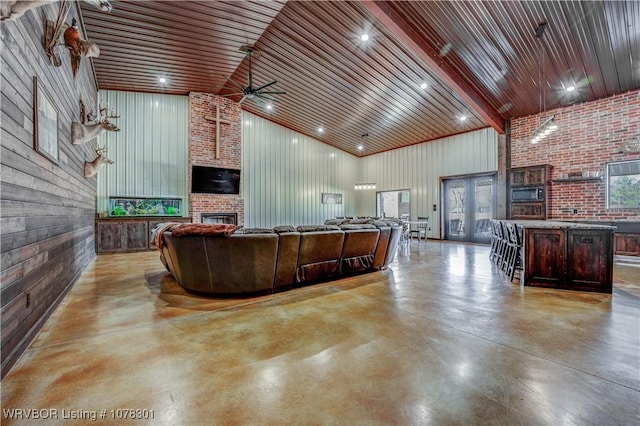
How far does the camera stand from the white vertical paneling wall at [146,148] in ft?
22.9

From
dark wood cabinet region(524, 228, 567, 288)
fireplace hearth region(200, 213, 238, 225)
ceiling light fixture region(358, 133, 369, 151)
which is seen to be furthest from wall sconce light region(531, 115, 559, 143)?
fireplace hearth region(200, 213, 238, 225)

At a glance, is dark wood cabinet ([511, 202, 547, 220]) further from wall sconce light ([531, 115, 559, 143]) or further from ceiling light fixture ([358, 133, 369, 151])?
ceiling light fixture ([358, 133, 369, 151])

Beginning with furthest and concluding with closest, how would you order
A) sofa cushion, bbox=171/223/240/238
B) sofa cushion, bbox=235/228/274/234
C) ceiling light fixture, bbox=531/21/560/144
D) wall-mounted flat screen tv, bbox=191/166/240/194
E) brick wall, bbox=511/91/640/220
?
wall-mounted flat screen tv, bbox=191/166/240/194
brick wall, bbox=511/91/640/220
ceiling light fixture, bbox=531/21/560/144
sofa cushion, bbox=235/228/274/234
sofa cushion, bbox=171/223/240/238

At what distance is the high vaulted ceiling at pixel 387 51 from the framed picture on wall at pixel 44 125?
2.84m

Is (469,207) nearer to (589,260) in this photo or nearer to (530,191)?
(530,191)

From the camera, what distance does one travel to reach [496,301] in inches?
122

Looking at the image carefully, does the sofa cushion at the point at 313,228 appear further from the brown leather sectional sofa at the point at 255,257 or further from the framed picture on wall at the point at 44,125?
the framed picture on wall at the point at 44,125

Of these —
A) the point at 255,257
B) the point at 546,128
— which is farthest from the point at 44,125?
the point at 546,128

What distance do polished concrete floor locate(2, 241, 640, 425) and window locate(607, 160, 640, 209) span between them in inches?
151

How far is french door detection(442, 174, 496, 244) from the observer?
837 cm

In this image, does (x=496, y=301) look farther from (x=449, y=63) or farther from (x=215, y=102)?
(x=215, y=102)

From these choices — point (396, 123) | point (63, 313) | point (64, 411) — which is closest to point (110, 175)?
point (63, 313)

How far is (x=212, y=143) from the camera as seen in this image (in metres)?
8.04

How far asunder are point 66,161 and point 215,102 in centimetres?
525
